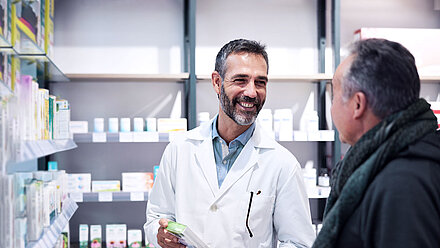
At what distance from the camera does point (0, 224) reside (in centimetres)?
147

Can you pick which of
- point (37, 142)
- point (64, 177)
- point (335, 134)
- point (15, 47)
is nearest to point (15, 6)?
point (15, 47)

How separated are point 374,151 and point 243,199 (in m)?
0.97

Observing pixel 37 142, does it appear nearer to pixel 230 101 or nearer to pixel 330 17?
pixel 230 101

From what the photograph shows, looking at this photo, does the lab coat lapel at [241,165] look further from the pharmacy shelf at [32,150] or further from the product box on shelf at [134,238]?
the product box on shelf at [134,238]

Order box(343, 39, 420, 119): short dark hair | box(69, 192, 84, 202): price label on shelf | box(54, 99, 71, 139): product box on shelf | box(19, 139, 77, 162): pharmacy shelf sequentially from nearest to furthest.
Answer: box(343, 39, 420, 119): short dark hair → box(19, 139, 77, 162): pharmacy shelf → box(54, 99, 71, 139): product box on shelf → box(69, 192, 84, 202): price label on shelf

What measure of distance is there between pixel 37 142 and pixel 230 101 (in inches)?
34.8

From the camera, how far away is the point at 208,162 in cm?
201

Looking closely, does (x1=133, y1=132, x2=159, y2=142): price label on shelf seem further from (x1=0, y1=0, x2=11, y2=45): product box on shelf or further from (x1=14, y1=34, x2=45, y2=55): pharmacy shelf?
(x1=0, y1=0, x2=11, y2=45): product box on shelf

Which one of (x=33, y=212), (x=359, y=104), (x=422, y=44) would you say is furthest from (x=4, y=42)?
(x=422, y=44)

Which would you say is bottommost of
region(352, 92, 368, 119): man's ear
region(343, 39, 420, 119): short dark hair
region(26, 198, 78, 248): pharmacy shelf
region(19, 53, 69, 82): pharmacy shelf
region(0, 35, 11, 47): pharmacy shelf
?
region(26, 198, 78, 248): pharmacy shelf

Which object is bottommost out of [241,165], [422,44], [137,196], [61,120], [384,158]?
[137,196]

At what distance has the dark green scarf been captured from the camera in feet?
3.18

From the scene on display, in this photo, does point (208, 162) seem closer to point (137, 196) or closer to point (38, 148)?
point (38, 148)

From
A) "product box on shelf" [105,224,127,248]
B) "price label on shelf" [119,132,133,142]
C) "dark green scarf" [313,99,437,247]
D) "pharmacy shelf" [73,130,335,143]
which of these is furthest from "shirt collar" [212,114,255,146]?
"product box on shelf" [105,224,127,248]
